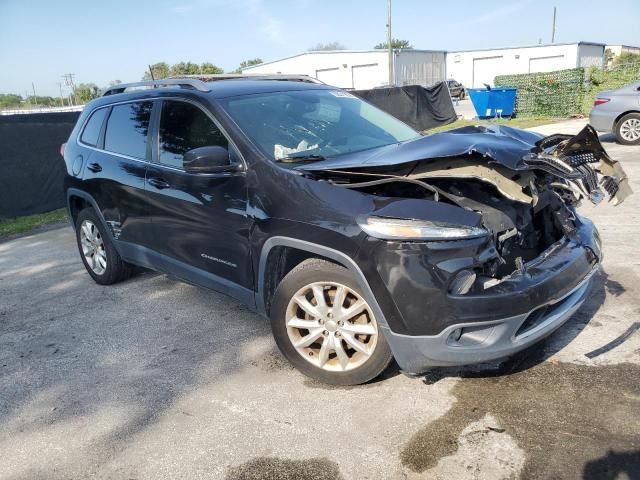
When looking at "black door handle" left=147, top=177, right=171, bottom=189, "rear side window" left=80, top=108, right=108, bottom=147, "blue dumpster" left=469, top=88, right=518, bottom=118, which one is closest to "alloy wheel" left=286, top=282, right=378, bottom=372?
"black door handle" left=147, top=177, right=171, bottom=189

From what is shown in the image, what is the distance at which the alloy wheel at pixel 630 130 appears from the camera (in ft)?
39.4

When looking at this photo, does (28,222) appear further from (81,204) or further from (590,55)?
(590,55)

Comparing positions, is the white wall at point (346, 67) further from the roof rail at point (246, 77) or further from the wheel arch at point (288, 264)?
the wheel arch at point (288, 264)

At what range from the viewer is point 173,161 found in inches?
161

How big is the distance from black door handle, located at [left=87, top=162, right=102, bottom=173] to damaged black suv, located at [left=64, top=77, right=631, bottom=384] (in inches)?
21.0

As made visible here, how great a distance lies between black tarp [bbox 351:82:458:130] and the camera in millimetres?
17656

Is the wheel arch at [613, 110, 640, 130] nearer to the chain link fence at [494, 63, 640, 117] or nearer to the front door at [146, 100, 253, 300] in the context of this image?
the chain link fence at [494, 63, 640, 117]

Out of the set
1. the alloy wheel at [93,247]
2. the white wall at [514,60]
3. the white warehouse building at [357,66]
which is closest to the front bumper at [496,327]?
the alloy wheel at [93,247]

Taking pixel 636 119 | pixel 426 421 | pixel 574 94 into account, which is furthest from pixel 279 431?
pixel 574 94

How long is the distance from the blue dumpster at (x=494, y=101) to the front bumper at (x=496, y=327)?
1936cm

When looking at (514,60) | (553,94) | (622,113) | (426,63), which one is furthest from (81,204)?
(514,60)

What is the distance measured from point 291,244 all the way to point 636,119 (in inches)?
458

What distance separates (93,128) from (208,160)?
2.35 metres

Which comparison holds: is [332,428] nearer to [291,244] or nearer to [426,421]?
[426,421]
